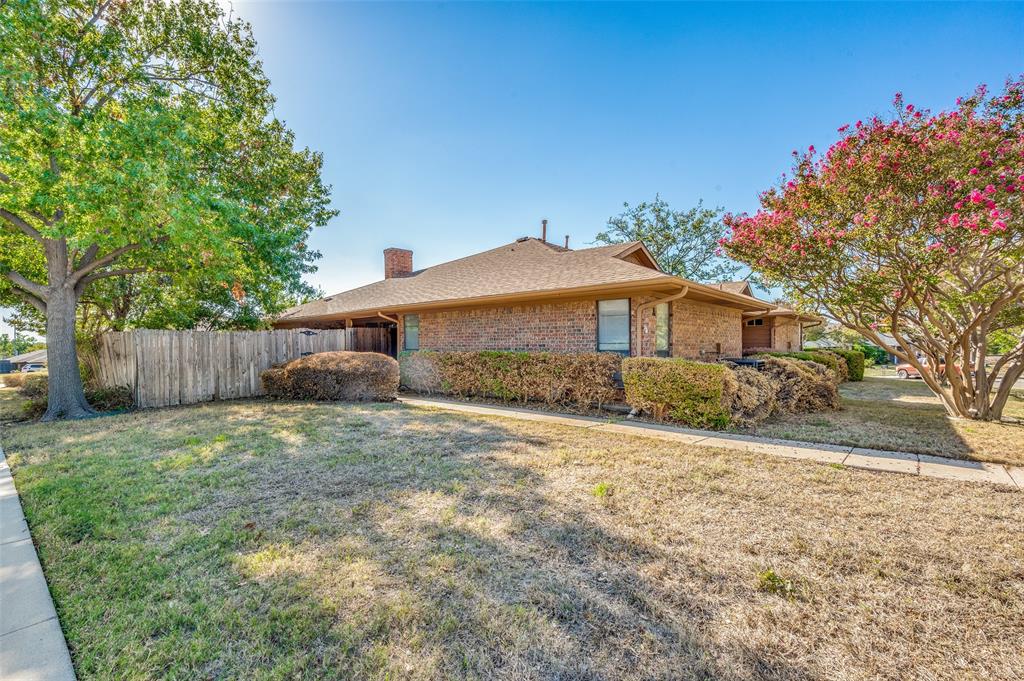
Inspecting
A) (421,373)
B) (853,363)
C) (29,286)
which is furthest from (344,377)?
(853,363)

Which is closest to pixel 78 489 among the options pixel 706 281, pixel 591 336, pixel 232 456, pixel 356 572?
pixel 232 456

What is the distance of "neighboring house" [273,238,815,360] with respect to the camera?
10.1 metres

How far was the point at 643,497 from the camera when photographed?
4117 millimetres

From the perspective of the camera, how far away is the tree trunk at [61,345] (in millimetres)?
9109

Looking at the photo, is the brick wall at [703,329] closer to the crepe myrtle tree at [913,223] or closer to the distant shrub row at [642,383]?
the distant shrub row at [642,383]

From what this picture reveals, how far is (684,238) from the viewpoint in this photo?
2738 cm

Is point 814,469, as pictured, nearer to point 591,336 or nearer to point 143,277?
point 591,336

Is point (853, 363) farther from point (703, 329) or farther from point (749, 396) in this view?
Answer: point (749, 396)

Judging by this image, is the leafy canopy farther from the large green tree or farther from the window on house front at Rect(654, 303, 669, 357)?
the large green tree

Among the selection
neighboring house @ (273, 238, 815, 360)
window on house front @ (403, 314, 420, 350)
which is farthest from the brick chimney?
window on house front @ (403, 314, 420, 350)

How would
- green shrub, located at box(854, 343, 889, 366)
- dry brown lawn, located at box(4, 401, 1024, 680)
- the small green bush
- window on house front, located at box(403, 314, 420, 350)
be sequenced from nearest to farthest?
1. dry brown lawn, located at box(4, 401, 1024, 680)
2. the small green bush
3. window on house front, located at box(403, 314, 420, 350)
4. green shrub, located at box(854, 343, 889, 366)

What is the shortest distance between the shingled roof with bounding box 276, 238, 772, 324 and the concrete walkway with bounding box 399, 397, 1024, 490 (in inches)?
124

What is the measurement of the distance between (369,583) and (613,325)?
28.1ft

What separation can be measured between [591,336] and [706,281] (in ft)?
65.1
